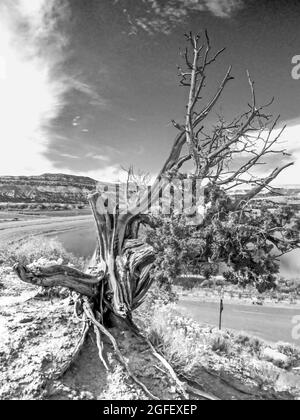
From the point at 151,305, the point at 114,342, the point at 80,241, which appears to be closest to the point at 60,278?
the point at 114,342

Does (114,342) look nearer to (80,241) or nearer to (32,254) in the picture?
(32,254)

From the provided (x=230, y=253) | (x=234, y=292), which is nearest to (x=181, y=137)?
(x=230, y=253)

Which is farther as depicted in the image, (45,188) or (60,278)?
(45,188)

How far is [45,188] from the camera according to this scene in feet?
169

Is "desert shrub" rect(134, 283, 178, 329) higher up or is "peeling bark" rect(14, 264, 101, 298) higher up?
"peeling bark" rect(14, 264, 101, 298)

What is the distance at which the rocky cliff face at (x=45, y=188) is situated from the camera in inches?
1681

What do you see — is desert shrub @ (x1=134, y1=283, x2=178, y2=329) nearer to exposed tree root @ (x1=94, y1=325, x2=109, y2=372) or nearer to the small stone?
exposed tree root @ (x1=94, y1=325, x2=109, y2=372)

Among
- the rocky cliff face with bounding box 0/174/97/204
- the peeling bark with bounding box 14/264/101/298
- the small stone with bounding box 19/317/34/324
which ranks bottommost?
the small stone with bounding box 19/317/34/324

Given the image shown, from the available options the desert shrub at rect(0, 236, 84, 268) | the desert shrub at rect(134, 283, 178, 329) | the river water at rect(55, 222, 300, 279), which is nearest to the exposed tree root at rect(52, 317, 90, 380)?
the desert shrub at rect(134, 283, 178, 329)

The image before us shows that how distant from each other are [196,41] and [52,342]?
4865 millimetres

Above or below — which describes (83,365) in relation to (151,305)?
above

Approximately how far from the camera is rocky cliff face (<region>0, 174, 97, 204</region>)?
42.7 meters
